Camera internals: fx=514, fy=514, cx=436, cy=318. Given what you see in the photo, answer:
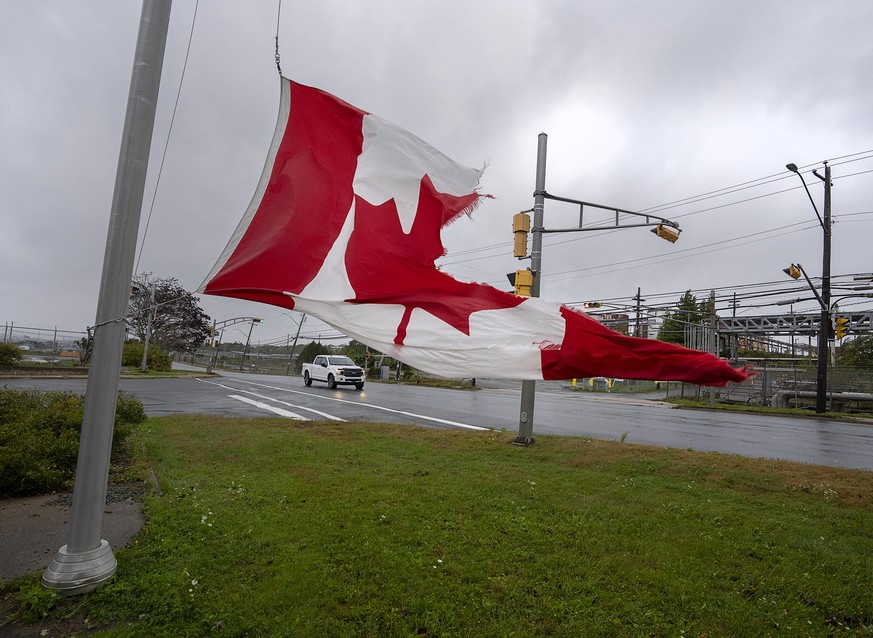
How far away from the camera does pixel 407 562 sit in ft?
12.7

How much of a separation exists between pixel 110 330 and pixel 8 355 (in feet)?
101

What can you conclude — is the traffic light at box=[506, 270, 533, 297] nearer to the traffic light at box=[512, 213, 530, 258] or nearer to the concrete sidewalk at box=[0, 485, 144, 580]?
the traffic light at box=[512, 213, 530, 258]

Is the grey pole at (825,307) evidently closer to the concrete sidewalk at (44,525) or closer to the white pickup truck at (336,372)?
the white pickup truck at (336,372)

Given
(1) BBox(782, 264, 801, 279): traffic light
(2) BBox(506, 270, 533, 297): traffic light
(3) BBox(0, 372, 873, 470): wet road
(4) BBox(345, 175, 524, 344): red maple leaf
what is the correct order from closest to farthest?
(4) BBox(345, 175, 524, 344): red maple leaf
(2) BBox(506, 270, 533, 297): traffic light
(3) BBox(0, 372, 873, 470): wet road
(1) BBox(782, 264, 801, 279): traffic light

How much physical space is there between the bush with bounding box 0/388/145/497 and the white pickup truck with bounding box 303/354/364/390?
868 inches

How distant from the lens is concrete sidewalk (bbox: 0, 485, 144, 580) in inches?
149

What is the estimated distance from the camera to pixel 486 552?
4.10 metres

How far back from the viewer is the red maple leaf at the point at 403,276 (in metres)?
3.60

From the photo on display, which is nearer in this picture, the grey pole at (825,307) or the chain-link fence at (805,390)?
the grey pole at (825,307)

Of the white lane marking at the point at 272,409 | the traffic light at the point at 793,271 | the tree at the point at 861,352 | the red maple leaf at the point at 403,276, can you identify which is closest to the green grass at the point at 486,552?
the red maple leaf at the point at 403,276

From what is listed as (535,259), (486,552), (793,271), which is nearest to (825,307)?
(793,271)

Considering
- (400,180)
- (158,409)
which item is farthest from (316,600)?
(158,409)

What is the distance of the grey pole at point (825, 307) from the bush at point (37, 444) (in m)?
28.0

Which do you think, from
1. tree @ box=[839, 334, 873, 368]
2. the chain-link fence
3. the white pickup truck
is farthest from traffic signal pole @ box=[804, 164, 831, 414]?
the white pickup truck
